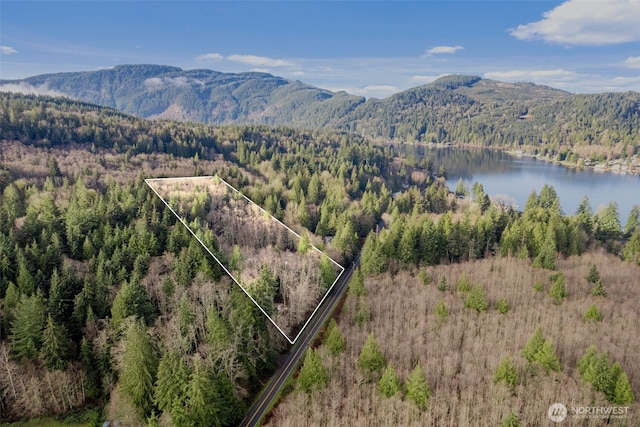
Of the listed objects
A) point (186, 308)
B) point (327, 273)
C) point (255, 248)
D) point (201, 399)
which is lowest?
point (201, 399)

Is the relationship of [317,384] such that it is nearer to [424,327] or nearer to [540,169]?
[424,327]

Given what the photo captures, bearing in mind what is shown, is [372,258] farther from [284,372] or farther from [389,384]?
[389,384]

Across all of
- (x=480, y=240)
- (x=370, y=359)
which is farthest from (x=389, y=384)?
(x=480, y=240)

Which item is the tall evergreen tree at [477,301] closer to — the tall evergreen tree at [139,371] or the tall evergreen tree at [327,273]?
the tall evergreen tree at [139,371]

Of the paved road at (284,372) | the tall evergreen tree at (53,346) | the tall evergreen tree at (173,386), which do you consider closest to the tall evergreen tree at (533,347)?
the paved road at (284,372)

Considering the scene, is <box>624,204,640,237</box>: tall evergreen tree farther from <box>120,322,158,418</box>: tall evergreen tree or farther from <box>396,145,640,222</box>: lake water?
<box>120,322,158,418</box>: tall evergreen tree

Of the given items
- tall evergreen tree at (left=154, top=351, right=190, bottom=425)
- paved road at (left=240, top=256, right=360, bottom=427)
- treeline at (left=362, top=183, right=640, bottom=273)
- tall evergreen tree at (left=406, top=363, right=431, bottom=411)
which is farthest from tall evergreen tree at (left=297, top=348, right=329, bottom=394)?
treeline at (left=362, top=183, right=640, bottom=273)
